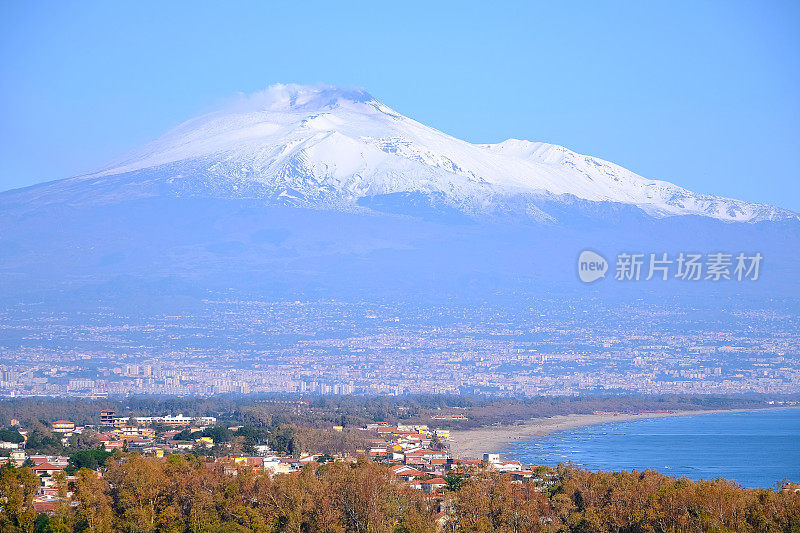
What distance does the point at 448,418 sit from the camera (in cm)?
9900

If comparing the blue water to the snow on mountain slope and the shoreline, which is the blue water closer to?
the shoreline

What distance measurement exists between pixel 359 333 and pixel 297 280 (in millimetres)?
15320

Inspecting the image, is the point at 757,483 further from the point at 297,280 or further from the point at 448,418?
the point at 297,280

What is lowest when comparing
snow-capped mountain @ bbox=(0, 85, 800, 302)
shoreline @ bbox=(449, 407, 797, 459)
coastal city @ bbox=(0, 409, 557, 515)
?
shoreline @ bbox=(449, 407, 797, 459)

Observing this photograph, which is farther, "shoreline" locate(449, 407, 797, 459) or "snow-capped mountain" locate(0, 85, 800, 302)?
"snow-capped mountain" locate(0, 85, 800, 302)

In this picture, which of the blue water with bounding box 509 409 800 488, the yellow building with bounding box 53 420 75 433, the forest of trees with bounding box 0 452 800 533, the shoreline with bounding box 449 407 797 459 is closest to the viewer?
the forest of trees with bounding box 0 452 800 533

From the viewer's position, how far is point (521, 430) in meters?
93.4

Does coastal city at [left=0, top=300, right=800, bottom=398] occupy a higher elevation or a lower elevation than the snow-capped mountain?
lower

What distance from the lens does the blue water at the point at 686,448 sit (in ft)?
195

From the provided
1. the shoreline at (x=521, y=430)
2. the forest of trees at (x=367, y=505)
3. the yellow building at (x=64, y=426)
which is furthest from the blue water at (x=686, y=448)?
the yellow building at (x=64, y=426)

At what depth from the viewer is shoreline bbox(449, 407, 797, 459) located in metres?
73.5

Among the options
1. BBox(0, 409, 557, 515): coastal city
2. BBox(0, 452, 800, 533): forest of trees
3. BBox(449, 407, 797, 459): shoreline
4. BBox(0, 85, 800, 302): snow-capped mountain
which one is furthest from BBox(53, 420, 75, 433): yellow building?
BBox(0, 85, 800, 302): snow-capped mountain

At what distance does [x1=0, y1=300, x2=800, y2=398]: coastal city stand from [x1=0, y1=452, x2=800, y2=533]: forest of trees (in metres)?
94.4

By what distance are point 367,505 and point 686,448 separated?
41.7 m
